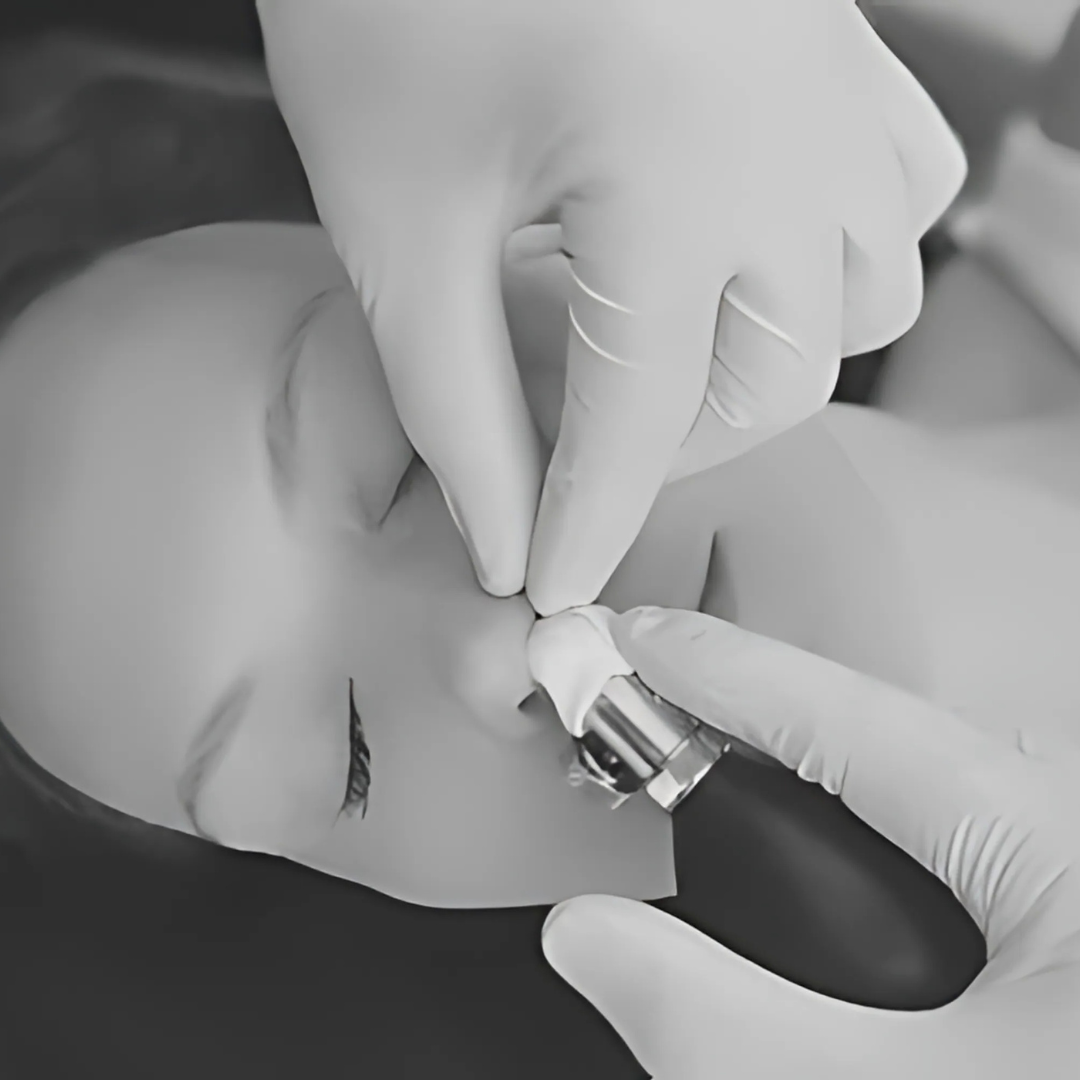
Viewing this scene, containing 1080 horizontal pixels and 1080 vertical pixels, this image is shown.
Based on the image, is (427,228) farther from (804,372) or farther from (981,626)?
(981,626)

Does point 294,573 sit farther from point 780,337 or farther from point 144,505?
point 780,337

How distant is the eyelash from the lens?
2.42ft

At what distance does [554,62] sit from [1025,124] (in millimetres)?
512

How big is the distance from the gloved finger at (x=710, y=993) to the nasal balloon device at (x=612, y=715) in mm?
80

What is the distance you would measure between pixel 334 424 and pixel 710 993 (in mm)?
421

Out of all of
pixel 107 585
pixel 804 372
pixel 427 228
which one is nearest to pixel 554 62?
pixel 427 228

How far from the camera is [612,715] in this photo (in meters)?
0.68

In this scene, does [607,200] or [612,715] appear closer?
[607,200]

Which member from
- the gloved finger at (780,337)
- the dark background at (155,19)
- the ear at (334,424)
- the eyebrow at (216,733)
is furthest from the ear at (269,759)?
the dark background at (155,19)

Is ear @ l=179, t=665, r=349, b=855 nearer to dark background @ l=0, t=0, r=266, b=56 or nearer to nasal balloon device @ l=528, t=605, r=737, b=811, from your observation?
nasal balloon device @ l=528, t=605, r=737, b=811

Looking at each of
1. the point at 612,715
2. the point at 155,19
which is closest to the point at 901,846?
the point at 612,715

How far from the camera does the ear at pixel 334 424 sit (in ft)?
2.20

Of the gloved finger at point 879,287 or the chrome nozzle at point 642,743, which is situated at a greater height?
the gloved finger at point 879,287

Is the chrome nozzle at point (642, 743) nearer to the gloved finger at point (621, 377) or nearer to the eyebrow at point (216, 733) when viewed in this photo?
the gloved finger at point (621, 377)
